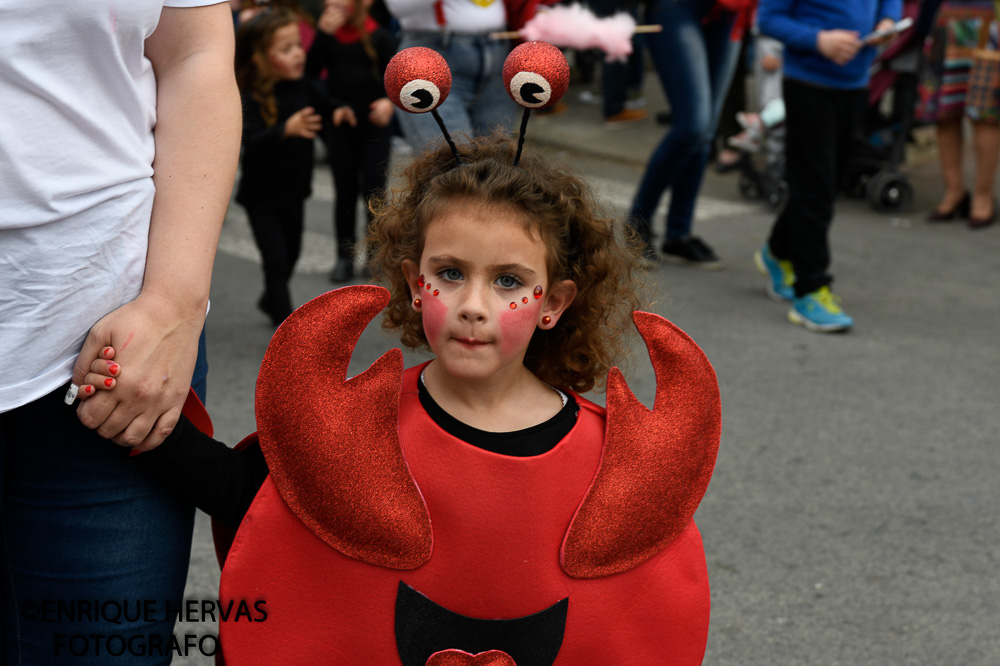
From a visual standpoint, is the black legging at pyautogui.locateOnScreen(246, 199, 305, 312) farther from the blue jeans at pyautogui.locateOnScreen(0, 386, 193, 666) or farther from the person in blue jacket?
the blue jeans at pyautogui.locateOnScreen(0, 386, 193, 666)

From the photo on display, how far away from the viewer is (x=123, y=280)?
55.9 inches

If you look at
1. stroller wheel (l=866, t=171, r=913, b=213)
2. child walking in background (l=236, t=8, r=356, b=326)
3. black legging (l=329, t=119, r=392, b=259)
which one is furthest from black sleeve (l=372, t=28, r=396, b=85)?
stroller wheel (l=866, t=171, r=913, b=213)

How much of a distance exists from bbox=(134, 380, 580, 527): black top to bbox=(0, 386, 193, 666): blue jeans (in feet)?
0.14

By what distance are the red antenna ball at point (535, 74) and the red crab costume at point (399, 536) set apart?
1.20 feet

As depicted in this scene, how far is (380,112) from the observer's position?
530 centimetres

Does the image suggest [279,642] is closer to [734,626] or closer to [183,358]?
[183,358]

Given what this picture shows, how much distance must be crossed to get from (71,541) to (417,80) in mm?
797

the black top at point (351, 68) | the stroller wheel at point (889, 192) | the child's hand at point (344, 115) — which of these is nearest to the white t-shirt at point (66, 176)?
the child's hand at point (344, 115)

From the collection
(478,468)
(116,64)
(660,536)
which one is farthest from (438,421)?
(116,64)

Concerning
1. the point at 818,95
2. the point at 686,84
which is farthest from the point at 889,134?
the point at 818,95

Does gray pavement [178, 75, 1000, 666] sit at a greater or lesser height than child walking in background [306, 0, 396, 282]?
lesser

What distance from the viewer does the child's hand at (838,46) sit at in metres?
4.52

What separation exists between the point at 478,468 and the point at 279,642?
390 millimetres

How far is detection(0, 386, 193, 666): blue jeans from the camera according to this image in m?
1.43
